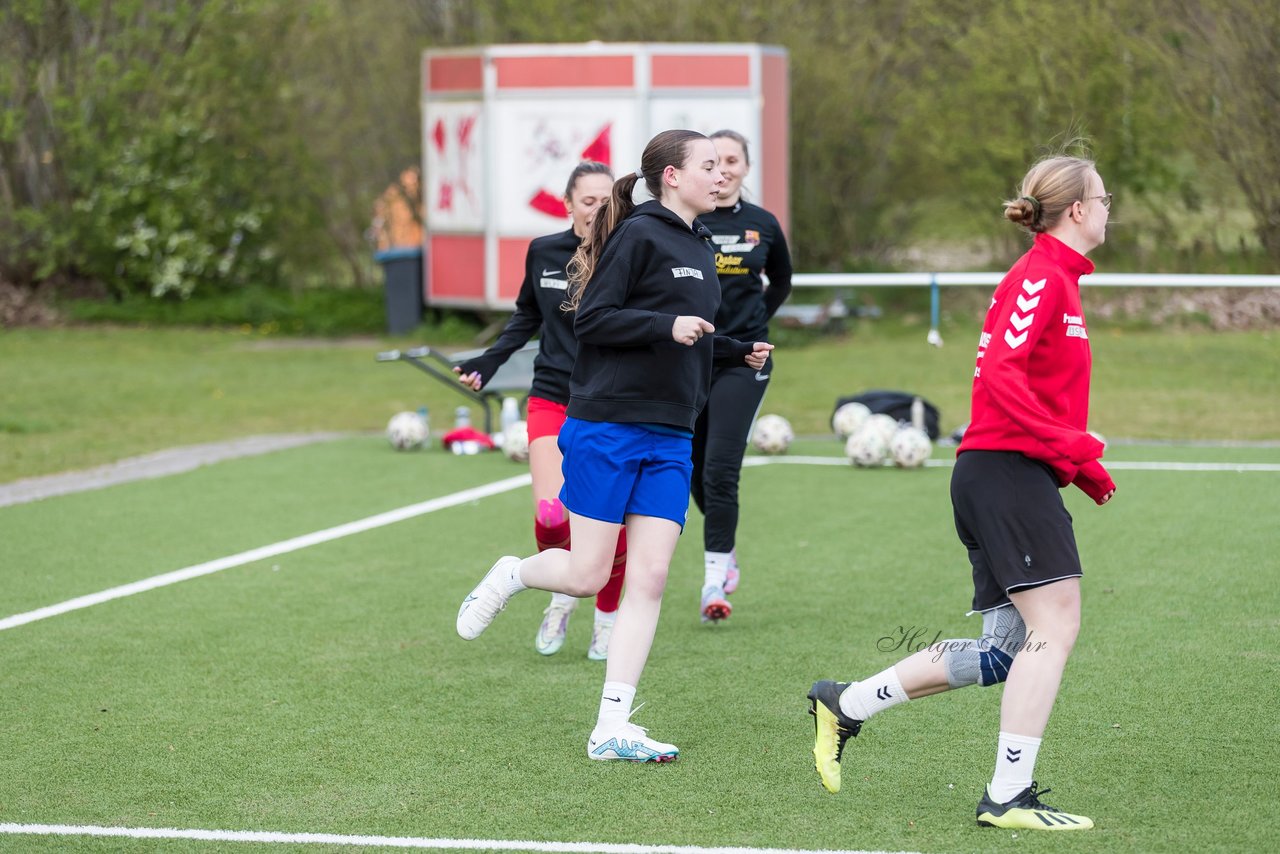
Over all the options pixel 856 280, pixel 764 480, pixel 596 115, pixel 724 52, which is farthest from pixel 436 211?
pixel 764 480

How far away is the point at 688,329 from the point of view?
14.6 feet

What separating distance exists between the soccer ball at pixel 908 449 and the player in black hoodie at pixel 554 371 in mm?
5074

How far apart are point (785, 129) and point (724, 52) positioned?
1319 mm

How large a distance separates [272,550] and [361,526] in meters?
0.78

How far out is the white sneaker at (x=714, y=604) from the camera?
6.57m

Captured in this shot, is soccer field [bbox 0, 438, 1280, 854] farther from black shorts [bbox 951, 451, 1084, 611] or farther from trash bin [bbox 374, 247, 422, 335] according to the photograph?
trash bin [bbox 374, 247, 422, 335]

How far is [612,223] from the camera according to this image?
492cm

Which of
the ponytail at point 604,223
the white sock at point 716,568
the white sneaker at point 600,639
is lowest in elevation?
the white sneaker at point 600,639

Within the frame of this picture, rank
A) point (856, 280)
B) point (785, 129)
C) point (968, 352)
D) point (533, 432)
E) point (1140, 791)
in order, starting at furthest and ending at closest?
point (785, 129)
point (968, 352)
point (856, 280)
point (533, 432)
point (1140, 791)

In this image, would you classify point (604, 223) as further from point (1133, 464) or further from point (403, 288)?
point (403, 288)

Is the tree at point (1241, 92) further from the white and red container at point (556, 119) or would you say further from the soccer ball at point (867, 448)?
the soccer ball at point (867, 448)

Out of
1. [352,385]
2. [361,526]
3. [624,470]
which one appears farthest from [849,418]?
[624,470]

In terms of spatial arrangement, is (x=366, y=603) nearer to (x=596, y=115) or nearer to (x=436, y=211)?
(x=596, y=115)

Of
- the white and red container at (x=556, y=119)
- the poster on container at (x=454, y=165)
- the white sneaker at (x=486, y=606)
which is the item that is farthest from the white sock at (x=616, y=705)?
the poster on container at (x=454, y=165)
